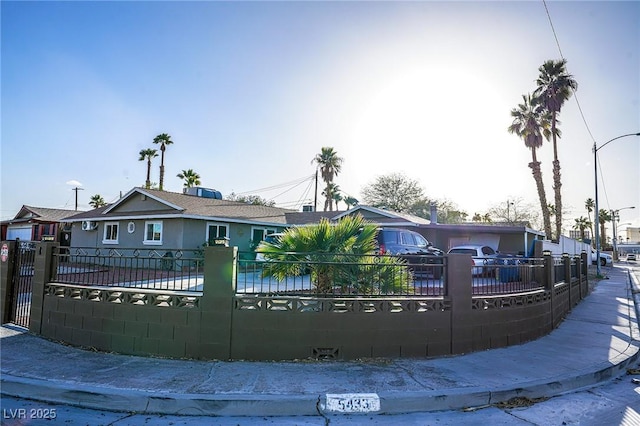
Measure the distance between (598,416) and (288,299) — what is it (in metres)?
3.97

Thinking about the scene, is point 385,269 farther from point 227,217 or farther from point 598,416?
A: point 227,217

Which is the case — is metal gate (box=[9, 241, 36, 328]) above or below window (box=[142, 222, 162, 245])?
below

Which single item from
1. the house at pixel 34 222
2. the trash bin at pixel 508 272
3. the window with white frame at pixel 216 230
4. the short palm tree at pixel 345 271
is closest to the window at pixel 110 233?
the window with white frame at pixel 216 230

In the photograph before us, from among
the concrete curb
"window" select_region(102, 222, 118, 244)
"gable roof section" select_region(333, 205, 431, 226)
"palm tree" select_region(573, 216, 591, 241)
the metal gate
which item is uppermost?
"palm tree" select_region(573, 216, 591, 241)

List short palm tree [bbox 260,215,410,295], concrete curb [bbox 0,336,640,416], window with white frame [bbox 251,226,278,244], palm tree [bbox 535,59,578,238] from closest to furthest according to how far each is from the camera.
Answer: concrete curb [bbox 0,336,640,416], short palm tree [bbox 260,215,410,295], window with white frame [bbox 251,226,278,244], palm tree [bbox 535,59,578,238]

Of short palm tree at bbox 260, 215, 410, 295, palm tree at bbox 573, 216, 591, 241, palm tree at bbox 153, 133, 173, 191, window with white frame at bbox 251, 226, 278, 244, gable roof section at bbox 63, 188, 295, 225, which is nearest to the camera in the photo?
short palm tree at bbox 260, 215, 410, 295

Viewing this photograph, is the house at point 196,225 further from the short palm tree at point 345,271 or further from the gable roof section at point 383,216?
the short palm tree at point 345,271

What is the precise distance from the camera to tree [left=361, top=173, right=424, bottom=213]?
158 ft

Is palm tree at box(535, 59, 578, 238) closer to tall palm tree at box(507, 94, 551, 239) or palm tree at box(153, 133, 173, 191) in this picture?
tall palm tree at box(507, 94, 551, 239)

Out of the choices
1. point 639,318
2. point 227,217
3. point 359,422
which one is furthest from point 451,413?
point 227,217

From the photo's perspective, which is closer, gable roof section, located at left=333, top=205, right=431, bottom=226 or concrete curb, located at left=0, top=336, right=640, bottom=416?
concrete curb, located at left=0, top=336, right=640, bottom=416

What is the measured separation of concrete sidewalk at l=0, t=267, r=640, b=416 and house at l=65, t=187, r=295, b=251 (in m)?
12.9

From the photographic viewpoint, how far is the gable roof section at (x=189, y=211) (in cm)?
1944

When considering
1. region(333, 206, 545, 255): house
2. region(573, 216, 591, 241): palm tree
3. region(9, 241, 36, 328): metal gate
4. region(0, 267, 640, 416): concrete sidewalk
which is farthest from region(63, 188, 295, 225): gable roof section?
region(573, 216, 591, 241): palm tree
